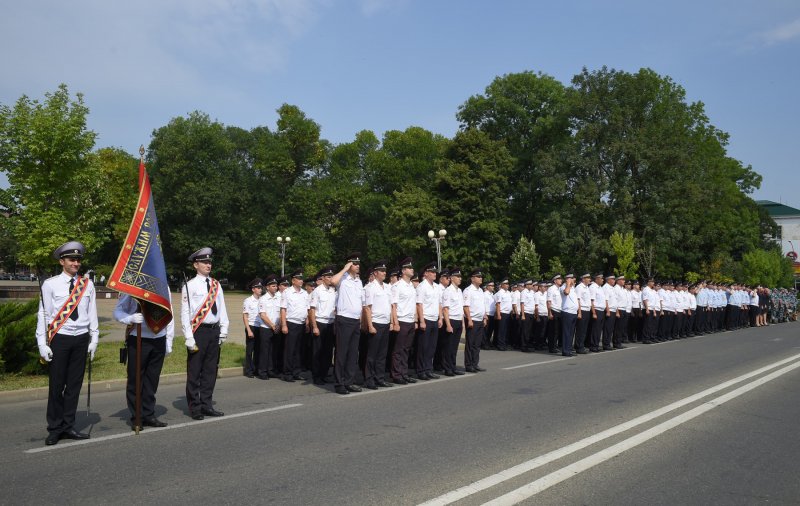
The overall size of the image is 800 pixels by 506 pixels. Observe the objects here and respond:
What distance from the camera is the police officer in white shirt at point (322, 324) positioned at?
10.8m

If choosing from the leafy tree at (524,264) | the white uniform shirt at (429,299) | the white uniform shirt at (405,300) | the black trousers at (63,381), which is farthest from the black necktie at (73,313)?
the leafy tree at (524,264)

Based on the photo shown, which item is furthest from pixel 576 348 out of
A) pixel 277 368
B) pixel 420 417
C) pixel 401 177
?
pixel 401 177

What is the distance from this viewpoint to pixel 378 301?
399 inches

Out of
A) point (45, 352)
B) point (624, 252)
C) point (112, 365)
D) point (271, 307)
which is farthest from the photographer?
point (624, 252)

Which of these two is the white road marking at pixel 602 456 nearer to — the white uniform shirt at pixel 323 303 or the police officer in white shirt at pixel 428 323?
the police officer in white shirt at pixel 428 323

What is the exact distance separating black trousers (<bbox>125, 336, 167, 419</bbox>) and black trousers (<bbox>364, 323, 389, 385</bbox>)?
3.65 m

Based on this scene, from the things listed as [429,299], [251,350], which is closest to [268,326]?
[251,350]

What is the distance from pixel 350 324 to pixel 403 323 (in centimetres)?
132

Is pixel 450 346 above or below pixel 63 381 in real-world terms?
above

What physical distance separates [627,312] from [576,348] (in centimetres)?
276

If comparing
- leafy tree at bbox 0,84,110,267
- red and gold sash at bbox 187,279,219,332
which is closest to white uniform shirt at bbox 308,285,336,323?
red and gold sash at bbox 187,279,219,332

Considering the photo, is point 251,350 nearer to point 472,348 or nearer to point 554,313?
point 472,348

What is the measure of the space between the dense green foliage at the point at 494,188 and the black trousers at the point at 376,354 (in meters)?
25.1

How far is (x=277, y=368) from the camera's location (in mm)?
11867
